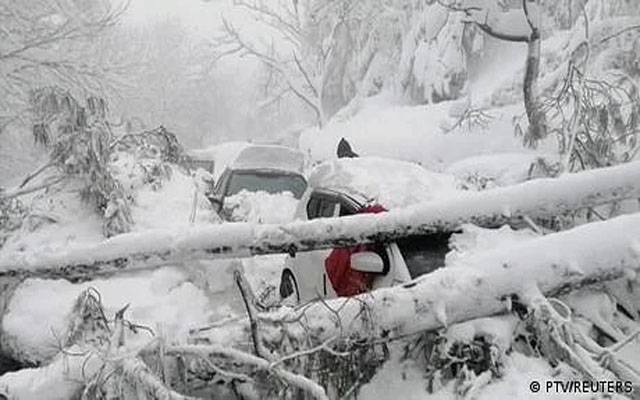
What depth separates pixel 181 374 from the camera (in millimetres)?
3523

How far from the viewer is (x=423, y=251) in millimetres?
4914

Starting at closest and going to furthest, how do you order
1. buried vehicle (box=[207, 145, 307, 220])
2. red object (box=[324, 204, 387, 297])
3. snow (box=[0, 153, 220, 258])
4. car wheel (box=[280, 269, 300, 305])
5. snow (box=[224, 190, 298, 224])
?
Result: red object (box=[324, 204, 387, 297]), car wheel (box=[280, 269, 300, 305]), snow (box=[0, 153, 220, 258]), snow (box=[224, 190, 298, 224]), buried vehicle (box=[207, 145, 307, 220])

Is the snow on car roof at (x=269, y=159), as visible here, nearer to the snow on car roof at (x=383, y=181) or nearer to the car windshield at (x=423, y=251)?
the snow on car roof at (x=383, y=181)

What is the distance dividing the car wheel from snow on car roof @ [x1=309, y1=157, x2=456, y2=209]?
97 cm

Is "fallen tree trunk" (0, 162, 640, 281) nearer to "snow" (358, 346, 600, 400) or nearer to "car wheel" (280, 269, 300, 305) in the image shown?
"snow" (358, 346, 600, 400)

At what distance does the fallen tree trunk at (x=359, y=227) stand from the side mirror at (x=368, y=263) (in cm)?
12

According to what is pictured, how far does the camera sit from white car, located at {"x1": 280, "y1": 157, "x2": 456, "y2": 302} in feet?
15.5

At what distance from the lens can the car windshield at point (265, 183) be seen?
36.2ft

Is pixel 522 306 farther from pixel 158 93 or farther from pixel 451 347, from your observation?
pixel 158 93

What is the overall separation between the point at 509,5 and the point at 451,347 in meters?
20.2

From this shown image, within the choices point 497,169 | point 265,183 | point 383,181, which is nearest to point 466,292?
point 383,181

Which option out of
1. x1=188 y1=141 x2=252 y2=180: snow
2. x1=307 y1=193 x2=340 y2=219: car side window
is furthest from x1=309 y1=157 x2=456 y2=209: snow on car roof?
x1=188 y1=141 x2=252 y2=180: snow

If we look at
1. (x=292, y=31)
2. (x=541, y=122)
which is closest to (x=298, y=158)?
(x=541, y=122)

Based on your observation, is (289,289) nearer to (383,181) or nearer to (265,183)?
A: (383,181)
